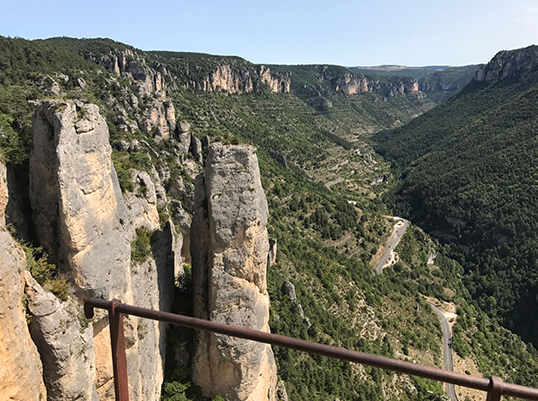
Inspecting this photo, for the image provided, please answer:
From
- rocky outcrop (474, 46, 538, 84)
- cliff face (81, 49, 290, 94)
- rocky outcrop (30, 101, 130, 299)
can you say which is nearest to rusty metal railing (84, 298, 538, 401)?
rocky outcrop (30, 101, 130, 299)

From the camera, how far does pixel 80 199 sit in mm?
14188

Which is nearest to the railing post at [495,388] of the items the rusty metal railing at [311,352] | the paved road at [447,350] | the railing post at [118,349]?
the rusty metal railing at [311,352]

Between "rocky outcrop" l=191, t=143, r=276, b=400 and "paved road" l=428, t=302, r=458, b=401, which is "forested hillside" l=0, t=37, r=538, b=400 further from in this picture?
"paved road" l=428, t=302, r=458, b=401

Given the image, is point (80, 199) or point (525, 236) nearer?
point (80, 199)

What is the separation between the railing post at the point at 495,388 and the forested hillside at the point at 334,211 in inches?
661

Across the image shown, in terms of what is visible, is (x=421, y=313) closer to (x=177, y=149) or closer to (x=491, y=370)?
(x=491, y=370)

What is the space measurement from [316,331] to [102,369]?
1216 inches

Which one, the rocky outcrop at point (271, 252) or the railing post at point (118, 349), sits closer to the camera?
the railing post at point (118, 349)

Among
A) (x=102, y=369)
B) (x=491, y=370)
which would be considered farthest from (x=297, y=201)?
(x=102, y=369)

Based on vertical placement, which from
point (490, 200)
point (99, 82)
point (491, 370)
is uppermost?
point (99, 82)

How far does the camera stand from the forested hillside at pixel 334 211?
36062 millimetres

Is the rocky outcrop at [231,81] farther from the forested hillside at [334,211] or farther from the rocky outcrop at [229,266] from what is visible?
the rocky outcrop at [229,266]

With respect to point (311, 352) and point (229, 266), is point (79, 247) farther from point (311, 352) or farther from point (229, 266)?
point (311, 352)

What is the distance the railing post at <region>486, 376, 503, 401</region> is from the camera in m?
3.57
